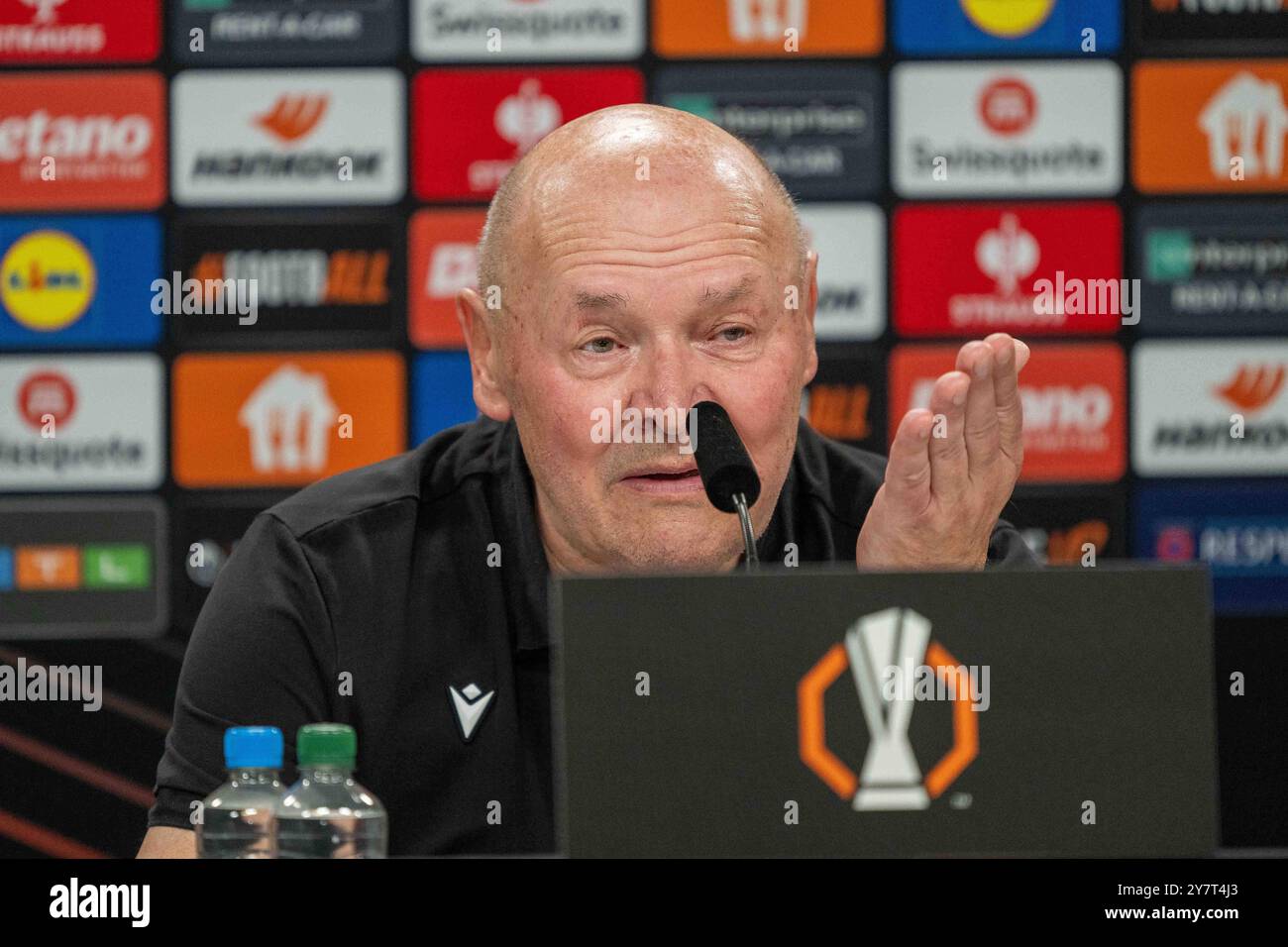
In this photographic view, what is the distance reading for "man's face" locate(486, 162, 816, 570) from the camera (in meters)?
1.43

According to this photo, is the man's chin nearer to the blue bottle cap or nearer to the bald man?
the bald man

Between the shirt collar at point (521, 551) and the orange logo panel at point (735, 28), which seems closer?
the shirt collar at point (521, 551)

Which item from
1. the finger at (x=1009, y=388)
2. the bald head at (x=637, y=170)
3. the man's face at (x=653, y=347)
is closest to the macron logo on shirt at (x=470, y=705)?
the man's face at (x=653, y=347)

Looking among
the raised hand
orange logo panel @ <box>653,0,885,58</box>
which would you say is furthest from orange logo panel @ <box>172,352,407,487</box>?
the raised hand

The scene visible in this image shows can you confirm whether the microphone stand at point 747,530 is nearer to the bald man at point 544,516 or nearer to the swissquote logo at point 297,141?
the bald man at point 544,516

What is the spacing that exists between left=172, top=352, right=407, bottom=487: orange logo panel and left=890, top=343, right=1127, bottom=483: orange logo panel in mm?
926

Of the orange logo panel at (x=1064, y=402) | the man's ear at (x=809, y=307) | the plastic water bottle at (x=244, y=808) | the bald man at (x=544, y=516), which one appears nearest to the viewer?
the plastic water bottle at (x=244, y=808)

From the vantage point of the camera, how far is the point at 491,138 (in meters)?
2.82

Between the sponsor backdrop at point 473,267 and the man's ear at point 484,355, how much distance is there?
114cm

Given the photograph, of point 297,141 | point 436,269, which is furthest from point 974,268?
point 297,141

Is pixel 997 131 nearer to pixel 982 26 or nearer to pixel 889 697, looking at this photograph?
pixel 982 26

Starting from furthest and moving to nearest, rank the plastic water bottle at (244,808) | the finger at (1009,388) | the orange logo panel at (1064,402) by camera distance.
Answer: the orange logo panel at (1064,402) < the finger at (1009,388) < the plastic water bottle at (244,808)

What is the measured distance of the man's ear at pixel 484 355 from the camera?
1.63 meters
